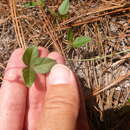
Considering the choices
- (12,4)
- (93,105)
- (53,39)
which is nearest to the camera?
(93,105)

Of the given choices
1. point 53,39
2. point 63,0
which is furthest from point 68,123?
point 63,0

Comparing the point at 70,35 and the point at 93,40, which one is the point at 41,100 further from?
the point at 93,40

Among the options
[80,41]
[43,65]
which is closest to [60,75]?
[43,65]

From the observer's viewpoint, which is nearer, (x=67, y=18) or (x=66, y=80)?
(x=66, y=80)

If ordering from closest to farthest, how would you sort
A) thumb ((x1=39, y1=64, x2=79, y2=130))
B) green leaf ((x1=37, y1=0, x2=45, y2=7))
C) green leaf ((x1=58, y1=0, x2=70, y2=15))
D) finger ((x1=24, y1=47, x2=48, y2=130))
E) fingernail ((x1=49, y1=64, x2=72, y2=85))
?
thumb ((x1=39, y1=64, x2=79, y2=130)), fingernail ((x1=49, y1=64, x2=72, y2=85)), finger ((x1=24, y1=47, x2=48, y2=130)), green leaf ((x1=58, y1=0, x2=70, y2=15)), green leaf ((x1=37, y1=0, x2=45, y2=7))

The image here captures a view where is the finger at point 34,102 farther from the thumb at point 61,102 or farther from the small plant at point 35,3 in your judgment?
the small plant at point 35,3

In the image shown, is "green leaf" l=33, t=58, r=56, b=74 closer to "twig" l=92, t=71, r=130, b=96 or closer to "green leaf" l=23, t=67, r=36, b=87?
"green leaf" l=23, t=67, r=36, b=87

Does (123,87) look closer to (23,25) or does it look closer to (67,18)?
(67,18)

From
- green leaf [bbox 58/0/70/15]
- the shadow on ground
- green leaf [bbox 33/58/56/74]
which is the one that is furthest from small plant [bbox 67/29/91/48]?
the shadow on ground
